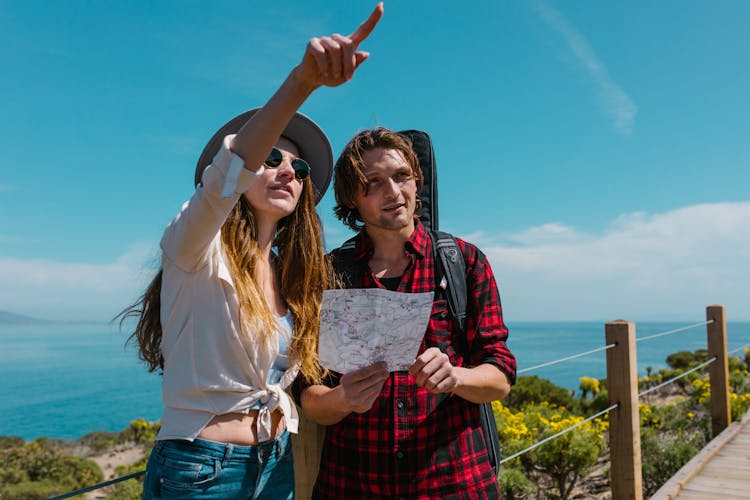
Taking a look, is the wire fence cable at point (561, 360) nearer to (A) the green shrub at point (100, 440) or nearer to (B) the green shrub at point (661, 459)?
(B) the green shrub at point (661, 459)

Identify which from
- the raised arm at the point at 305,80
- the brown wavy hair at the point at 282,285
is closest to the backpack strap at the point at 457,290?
the brown wavy hair at the point at 282,285

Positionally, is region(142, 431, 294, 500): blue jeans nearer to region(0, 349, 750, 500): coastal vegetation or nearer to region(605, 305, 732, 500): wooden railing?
region(0, 349, 750, 500): coastal vegetation

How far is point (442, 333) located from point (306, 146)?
692mm

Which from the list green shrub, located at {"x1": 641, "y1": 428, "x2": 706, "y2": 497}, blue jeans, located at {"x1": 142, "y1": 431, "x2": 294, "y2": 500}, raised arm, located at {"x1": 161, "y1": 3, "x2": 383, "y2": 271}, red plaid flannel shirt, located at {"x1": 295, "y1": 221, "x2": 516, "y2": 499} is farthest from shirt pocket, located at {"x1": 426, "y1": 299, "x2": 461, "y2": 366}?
green shrub, located at {"x1": 641, "y1": 428, "x2": 706, "y2": 497}

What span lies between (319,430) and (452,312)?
2.00ft

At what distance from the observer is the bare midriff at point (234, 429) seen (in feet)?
4.15

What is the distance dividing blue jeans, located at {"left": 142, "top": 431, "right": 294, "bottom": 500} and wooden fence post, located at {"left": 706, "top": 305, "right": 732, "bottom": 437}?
5.24 metres

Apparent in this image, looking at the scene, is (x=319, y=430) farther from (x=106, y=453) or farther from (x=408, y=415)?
(x=106, y=453)

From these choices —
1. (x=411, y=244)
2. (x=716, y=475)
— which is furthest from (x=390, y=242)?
(x=716, y=475)

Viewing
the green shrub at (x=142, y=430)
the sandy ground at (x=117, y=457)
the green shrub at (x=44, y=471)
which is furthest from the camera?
the green shrub at (x=142, y=430)

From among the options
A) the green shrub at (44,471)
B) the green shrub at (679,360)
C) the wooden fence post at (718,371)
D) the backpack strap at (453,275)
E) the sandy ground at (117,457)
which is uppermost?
the backpack strap at (453,275)

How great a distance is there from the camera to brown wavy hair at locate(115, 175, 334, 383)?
134 cm

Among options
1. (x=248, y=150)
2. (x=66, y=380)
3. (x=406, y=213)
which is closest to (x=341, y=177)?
(x=406, y=213)

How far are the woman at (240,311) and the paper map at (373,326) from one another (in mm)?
209
